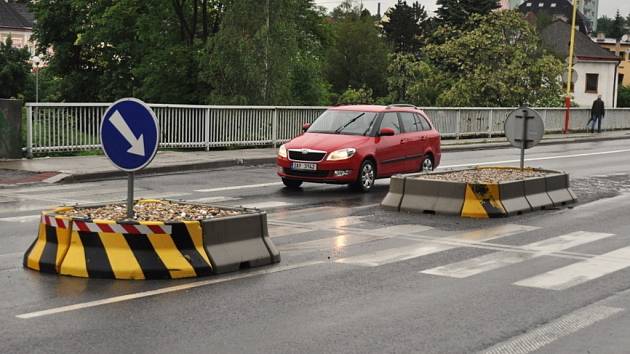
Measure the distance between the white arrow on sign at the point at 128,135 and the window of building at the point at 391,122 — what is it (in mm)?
9487

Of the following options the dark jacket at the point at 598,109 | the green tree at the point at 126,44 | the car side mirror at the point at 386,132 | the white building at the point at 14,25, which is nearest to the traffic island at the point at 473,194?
the car side mirror at the point at 386,132

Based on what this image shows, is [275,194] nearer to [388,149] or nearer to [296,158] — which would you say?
[296,158]

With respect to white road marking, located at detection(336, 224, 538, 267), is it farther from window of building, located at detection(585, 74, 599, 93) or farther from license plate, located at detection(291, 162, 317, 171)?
window of building, located at detection(585, 74, 599, 93)

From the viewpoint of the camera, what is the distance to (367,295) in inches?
307

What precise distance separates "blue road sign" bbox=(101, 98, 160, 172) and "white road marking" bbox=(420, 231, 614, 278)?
2.82 meters

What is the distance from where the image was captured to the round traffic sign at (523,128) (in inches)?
591

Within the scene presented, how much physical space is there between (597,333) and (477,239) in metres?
4.46

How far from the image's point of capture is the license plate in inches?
639

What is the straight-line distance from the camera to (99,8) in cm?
4794

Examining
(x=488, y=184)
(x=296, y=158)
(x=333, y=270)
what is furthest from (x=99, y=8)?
(x=333, y=270)

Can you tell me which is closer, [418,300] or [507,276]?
[418,300]

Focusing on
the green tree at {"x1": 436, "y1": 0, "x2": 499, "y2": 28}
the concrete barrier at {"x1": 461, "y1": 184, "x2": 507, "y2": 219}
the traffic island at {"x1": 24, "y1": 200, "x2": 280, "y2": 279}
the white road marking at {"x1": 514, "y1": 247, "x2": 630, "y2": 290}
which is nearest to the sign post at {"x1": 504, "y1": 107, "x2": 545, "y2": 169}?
the concrete barrier at {"x1": 461, "y1": 184, "x2": 507, "y2": 219}

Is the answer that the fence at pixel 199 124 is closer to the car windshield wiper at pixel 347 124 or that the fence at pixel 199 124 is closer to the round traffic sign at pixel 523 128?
the car windshield wiper at pixel 347 124

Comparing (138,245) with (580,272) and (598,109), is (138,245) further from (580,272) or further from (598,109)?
(598,109)
